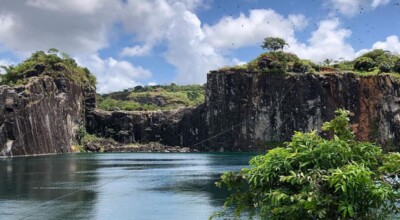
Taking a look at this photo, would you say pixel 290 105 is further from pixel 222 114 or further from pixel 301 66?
pixel 222 114

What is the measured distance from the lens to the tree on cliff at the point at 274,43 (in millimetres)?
133375

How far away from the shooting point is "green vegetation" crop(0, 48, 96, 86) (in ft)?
378

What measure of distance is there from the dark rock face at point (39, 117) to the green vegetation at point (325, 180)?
91.4 meters

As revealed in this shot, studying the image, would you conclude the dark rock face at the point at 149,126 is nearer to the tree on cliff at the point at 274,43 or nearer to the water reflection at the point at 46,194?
the tree on cliff at the point at 274,43

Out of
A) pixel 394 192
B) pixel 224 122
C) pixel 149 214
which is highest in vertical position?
pixel 224 122

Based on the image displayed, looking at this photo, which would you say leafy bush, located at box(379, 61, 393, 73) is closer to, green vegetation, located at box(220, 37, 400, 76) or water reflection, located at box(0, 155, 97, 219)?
green vegetation, located at box(220, 37, 400, 76)

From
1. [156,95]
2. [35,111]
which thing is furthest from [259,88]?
[156,95]

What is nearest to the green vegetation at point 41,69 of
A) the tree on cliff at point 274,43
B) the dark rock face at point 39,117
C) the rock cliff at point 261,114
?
the dark rock face at point 39,117

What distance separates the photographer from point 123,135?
5379 inches

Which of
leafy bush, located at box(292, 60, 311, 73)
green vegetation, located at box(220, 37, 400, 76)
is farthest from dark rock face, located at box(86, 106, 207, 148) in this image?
leafy bush, located at box(292, 60, 311, 73)

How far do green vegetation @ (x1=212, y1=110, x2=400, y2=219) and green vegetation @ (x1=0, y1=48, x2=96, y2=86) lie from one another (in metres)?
106

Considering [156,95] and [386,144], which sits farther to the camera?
[156,95]

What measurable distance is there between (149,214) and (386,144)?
90.8 meters

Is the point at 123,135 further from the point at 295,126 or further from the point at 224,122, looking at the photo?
the point at 295,126
